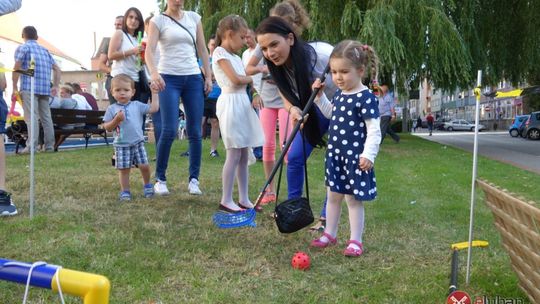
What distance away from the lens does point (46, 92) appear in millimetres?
7855

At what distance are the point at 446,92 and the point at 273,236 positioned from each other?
41.0 feet

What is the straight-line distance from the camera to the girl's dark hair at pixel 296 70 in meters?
3.17

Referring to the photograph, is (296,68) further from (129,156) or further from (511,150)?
(511,150)

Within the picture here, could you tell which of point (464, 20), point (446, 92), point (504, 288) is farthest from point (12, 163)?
point (446, 92)

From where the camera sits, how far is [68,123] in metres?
9.66

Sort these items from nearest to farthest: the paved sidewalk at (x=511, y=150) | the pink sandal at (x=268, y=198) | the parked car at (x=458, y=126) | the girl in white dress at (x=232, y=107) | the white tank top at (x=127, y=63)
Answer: the girl in white dress at (x=232, y=107)
the pink sandal at (x=268, y=198)
the white tank top at (x=127, y=63)
the paved sidewalk at (x=511, y=150)
the parked car at (x=458, y=126)

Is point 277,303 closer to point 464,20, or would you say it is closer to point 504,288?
point 504,288

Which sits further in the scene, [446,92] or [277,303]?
[446,92]

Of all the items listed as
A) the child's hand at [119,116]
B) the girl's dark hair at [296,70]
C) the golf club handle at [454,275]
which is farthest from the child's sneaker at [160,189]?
the golf club handle at [454,275]

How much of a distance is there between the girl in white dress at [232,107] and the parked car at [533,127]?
22664mm

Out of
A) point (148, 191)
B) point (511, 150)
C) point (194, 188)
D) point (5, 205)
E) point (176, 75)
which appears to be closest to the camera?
point (5, 205)

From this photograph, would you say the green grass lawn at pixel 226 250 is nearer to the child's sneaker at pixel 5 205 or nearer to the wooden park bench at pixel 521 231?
the child's sneaker at pixel 5 205

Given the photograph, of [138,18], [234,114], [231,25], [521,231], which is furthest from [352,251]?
[138,18]

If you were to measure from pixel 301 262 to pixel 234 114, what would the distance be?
1.58 metres
